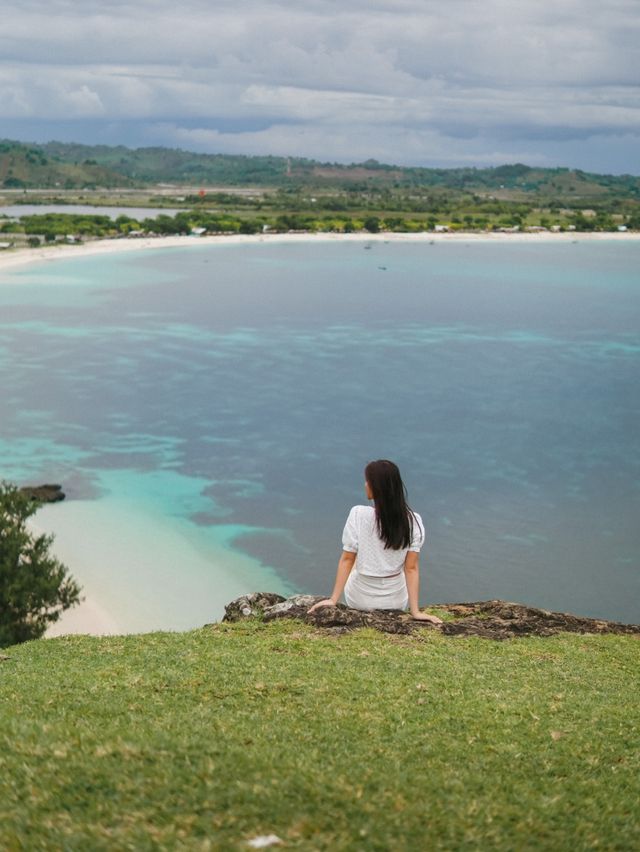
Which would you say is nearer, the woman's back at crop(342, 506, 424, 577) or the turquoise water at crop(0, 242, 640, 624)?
the woman's back at crop(342, 506, 424, 577)

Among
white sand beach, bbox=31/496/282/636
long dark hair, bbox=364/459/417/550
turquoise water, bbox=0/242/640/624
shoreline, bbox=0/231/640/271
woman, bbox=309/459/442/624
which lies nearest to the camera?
long dark hair, bbox=364/459/417/550

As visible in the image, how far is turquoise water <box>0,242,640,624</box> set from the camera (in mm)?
35031

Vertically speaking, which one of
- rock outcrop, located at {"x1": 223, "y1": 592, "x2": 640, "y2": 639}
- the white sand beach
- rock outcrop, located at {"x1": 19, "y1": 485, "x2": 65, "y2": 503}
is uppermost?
rock outcrop, located at {"x1": 223, "y1": 592, "x2": 640, "y2": 639}

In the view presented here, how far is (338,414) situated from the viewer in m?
57.6

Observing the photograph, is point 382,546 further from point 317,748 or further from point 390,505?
point 317,748

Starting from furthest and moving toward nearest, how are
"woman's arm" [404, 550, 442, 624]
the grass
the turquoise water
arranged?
the turquoise water
"woman's arm" [404, 550, 442, 624]
the grass

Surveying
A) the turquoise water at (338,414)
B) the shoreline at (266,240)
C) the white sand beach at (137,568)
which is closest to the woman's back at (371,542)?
the white sand beach at (137,568)

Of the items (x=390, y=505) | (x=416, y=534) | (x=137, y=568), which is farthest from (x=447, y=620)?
(x=137, y=568)

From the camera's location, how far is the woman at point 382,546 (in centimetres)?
1062

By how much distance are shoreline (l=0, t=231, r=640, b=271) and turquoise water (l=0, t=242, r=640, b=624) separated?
11337mm

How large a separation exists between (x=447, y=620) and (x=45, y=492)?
2652cm

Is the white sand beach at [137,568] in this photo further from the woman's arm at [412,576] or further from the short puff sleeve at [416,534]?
the short puff sleeve at [416,534]

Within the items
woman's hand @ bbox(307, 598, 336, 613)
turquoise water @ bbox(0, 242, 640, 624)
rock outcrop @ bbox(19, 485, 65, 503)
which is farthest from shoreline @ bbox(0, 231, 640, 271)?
woman's hand @ bbox(307, 598, 336, 613)

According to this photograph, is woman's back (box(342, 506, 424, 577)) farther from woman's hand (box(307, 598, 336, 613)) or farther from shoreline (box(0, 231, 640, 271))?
shoreline (box(0, 231, 640, 271))
